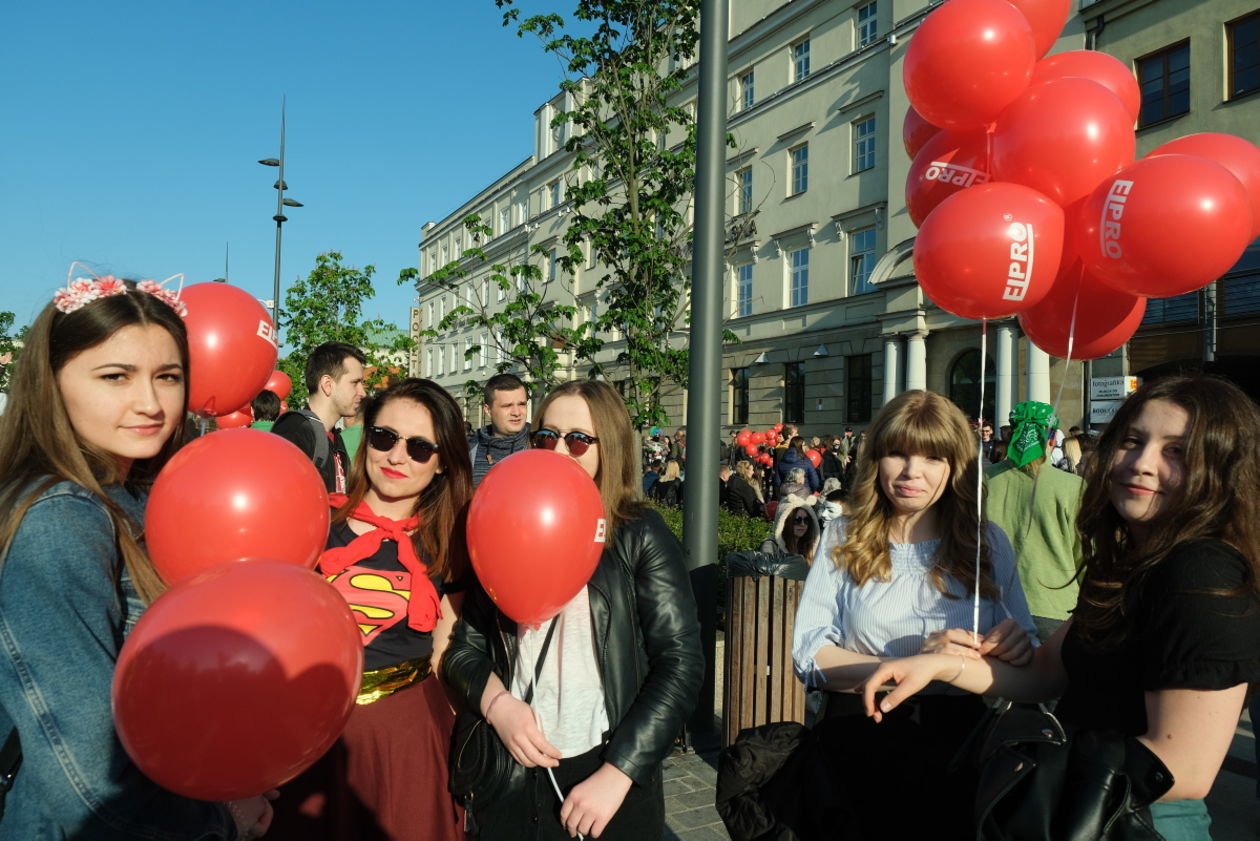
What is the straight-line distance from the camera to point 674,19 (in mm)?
8664

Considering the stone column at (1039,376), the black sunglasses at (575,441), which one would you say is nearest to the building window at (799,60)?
the stone column at (1039,376)

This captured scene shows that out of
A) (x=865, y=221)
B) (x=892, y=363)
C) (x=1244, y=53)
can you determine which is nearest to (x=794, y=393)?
(x=892, y=363)

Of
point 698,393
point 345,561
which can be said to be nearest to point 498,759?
point 345,561

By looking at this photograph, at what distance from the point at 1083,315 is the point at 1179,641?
2.63 metres

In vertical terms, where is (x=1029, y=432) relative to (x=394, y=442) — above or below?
above

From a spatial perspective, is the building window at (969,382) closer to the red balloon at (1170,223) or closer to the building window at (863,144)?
the building window at (863,144)

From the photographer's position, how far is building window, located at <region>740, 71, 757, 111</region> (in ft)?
93.2

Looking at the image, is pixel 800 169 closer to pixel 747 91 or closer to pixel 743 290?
pixel 747 91

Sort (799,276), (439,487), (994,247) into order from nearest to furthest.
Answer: (439,487) < (994,247) < (799,276)

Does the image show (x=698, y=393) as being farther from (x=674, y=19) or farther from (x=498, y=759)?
(x=674, y=19)

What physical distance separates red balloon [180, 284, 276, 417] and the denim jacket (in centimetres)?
120

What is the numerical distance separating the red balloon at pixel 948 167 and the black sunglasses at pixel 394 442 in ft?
8.82

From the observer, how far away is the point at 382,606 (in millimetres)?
2486

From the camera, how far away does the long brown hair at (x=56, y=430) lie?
1.58 metres
